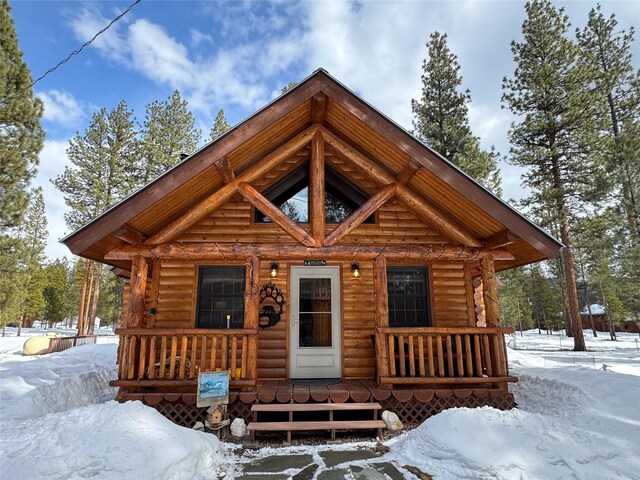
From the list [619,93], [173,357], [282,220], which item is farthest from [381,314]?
[619,93]

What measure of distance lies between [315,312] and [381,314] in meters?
1.74

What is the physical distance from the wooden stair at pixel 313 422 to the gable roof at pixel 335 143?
3729mm

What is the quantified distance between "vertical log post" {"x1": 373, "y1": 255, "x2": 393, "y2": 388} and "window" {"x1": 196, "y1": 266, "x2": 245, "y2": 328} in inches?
115

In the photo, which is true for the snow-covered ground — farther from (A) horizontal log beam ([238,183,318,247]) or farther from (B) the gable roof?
(A) horizontal log beam ([238,183,318,247])

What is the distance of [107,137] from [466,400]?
93.5 feet

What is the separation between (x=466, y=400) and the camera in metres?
6.12

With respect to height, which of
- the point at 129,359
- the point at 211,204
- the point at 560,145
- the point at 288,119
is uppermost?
the point at 560,145

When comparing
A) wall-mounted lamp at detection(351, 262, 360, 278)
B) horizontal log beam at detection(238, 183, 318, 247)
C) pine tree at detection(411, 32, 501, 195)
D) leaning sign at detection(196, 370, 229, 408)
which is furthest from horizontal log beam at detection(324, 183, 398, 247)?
pine tree at detection(411, 32, 501, 195)

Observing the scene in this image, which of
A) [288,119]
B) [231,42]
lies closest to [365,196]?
[288,119]

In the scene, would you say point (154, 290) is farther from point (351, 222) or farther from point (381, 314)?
point (381, 314)

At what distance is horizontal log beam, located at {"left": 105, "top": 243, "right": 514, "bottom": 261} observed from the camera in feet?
20.7

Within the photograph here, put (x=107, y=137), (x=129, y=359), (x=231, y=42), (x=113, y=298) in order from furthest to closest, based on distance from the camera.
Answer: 1. (x=113, y=298)
2. (x=107, y=137)
3. (x=231, y=42)
4. (x=129, y=359)

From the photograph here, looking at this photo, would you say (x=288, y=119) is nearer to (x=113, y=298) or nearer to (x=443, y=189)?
(x=443, y=189)

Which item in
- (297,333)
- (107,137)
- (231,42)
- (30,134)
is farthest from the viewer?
(107,137)
